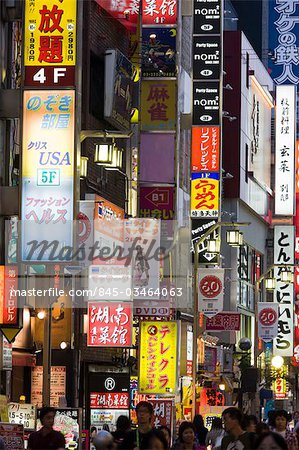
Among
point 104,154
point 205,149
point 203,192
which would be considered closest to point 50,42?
point 104,154

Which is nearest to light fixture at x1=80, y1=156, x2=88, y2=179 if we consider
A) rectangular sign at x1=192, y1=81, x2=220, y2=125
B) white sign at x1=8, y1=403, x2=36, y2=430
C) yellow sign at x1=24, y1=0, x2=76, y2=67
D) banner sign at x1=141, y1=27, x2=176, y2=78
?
banner sign at x1=141, y1=27, x2=176, y2=78

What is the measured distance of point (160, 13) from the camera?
3669 centimetres

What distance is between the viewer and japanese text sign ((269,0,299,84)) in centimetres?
8262

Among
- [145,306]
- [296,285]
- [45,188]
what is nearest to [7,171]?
[45,188]

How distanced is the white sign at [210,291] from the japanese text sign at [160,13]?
770cm

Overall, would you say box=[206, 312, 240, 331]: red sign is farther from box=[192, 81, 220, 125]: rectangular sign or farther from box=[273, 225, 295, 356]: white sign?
box=[273, 225, 295, 356]: white sign

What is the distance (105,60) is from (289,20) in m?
46.0

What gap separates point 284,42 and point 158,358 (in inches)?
2046

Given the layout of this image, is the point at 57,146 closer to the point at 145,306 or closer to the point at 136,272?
the point at 136,272

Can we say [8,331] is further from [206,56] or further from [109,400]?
[206,56]

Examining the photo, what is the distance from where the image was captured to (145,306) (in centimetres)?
3203

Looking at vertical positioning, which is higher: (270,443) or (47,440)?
(270,443)

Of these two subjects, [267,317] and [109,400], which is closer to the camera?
[109,400]

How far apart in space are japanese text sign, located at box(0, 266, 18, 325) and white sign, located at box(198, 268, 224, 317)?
14.2 meters
